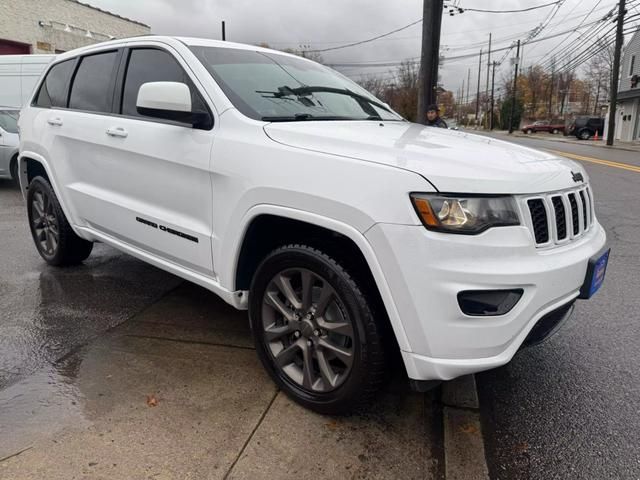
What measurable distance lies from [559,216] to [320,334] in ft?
4.05

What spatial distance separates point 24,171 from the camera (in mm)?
Answer: 4832

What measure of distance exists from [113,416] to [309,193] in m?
1.44

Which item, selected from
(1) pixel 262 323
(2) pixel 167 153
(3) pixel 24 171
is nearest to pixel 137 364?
(1) pixel 262 323

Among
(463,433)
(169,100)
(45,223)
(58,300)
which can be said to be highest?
(169,100)

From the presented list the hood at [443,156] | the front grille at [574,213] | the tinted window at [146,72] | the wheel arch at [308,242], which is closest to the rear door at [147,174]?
the tinted window at [146,72]

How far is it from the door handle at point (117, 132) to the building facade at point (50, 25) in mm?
22392

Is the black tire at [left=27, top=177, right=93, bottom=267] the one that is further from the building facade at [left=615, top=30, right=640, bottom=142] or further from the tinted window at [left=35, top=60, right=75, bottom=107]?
the building facade at [left=615, top=30, right=640, bottom=142]

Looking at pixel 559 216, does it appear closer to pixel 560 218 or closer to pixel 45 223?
pixel 560 218

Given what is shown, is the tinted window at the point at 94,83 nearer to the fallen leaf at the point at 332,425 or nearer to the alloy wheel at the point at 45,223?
the alloy wheel at the point at 45,223

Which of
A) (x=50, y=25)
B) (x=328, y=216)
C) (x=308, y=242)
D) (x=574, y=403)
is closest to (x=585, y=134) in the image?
(x=50, y=25)

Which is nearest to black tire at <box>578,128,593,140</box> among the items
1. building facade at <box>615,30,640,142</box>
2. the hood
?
building facade at <box>615,30,640,142</box>

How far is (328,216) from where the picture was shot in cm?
226

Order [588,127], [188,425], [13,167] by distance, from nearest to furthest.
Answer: [188,425] → [13,167] → [588,127]

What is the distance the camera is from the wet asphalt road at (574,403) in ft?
7.56
